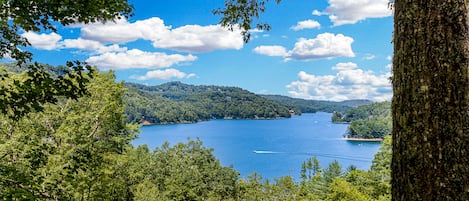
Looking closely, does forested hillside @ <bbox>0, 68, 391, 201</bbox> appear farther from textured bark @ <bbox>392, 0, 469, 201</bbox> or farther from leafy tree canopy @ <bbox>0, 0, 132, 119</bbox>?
textured bark @ <bbox>392, 0, 469, 201</bbox>

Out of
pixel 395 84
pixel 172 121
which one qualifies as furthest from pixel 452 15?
pixel 172 121

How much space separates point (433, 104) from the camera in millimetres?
1315

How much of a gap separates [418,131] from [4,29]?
11.4 feet

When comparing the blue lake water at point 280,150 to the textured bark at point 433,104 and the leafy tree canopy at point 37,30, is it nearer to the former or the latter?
the leafy tree canopy at point 37,30

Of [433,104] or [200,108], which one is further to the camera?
[200,108]

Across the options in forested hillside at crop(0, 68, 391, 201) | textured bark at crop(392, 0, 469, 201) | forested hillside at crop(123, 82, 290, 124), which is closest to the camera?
textured bark at crop(392, 0, 469, 201)

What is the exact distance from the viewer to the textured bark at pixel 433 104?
4.22 ft

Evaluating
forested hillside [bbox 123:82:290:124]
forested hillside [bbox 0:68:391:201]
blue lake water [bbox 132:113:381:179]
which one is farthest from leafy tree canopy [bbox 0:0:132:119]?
forested hillside [bbox 123:82:290:124]

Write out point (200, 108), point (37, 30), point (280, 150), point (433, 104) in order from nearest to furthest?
point (433, 104)
point (37, 30)
point (280, 150)
point (200, 108)

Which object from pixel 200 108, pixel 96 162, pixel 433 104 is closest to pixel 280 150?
pixel 96 162

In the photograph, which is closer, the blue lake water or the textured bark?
the textured bark

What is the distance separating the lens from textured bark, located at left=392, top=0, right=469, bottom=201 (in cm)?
129

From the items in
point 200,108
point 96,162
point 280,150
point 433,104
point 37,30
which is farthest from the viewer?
point 200,108

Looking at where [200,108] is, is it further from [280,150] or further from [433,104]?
[433,104]
